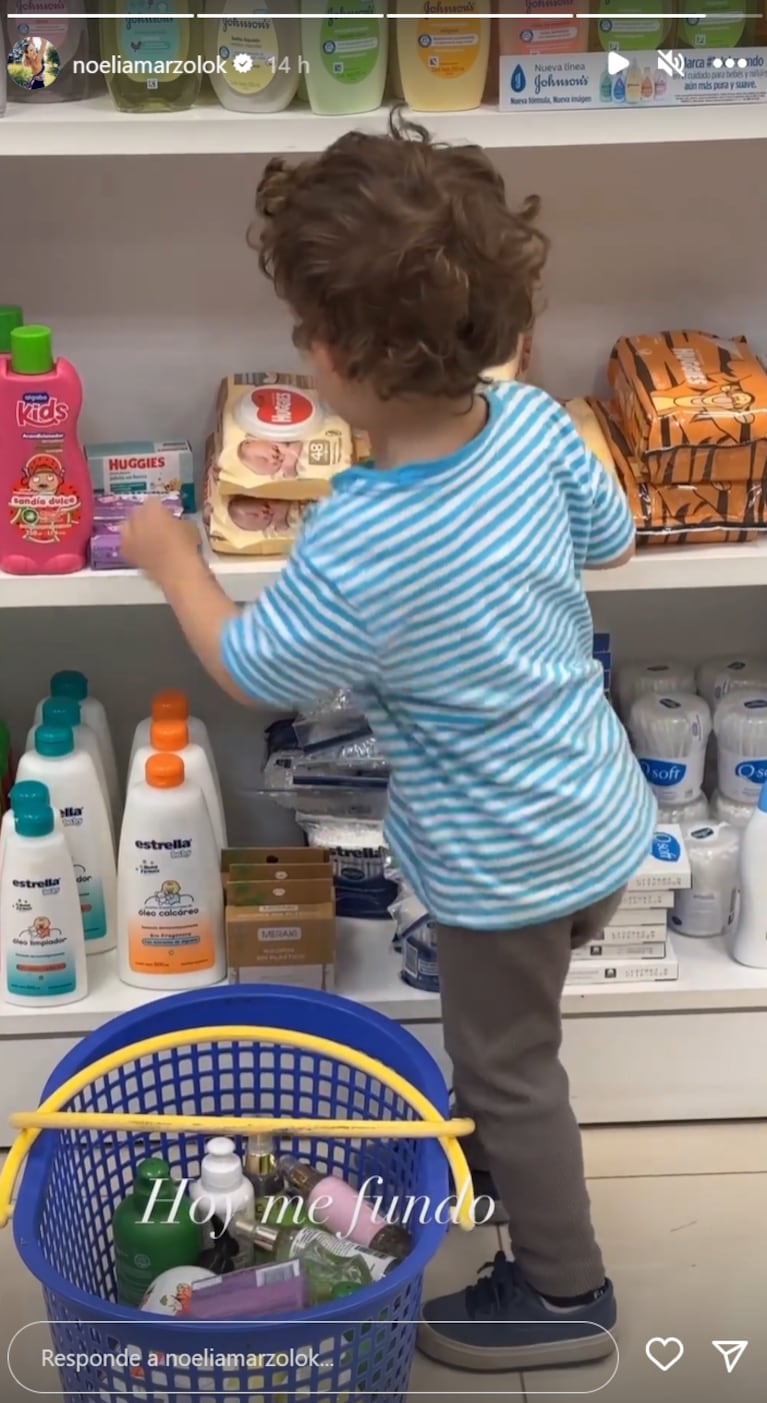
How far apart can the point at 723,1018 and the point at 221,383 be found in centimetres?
89

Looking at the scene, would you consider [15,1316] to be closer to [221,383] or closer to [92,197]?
[221,383]

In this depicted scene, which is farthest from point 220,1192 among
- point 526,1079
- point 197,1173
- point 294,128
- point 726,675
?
point 294,128

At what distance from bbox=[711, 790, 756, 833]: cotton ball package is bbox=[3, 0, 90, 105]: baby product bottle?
106 cm

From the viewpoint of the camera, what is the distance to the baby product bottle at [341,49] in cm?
157

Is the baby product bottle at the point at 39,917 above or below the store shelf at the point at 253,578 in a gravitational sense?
below

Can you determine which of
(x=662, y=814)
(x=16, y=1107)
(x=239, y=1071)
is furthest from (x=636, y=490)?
(x=16, y=1107)

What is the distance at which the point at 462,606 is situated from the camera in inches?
49.5

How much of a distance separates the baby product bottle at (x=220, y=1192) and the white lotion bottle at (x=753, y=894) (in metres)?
0.63

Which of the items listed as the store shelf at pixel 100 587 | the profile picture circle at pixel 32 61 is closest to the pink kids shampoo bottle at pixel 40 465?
the store shelf at pixel 100 587

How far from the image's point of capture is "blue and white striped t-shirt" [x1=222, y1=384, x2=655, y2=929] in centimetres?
124

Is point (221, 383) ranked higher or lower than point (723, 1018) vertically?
higher

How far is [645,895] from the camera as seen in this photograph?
1.81 m

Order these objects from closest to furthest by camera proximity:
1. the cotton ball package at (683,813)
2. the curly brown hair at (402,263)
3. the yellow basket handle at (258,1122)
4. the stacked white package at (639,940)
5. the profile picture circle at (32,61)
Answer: the curly brown hair at (402,263), the yellow basket handle at (258,1122), the profile picture circle at (32,61), the stacked white package at (639,940), the cotton ball package at (683,813)

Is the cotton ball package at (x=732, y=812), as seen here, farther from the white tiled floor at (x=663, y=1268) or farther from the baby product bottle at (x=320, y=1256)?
the baby product bottle at (x=320, y=1256)
